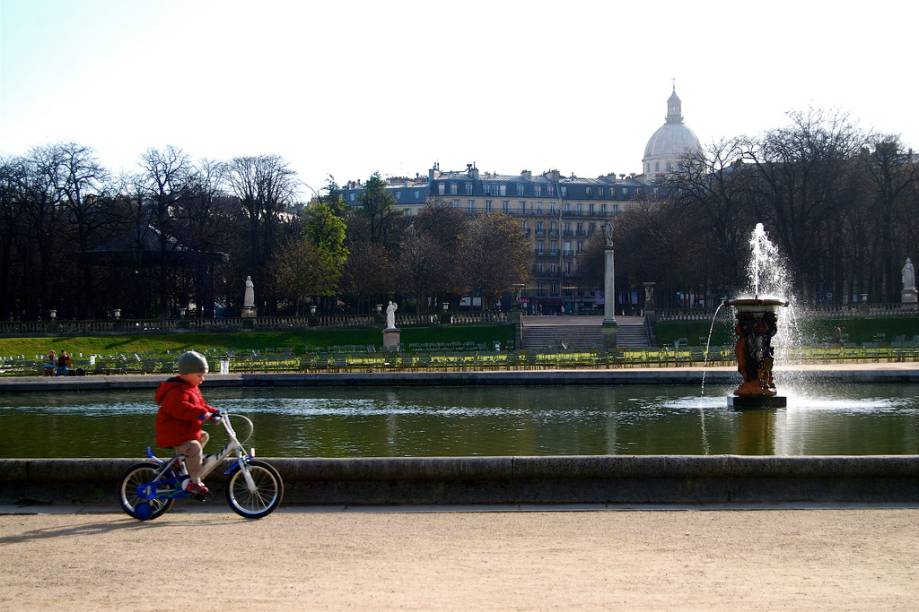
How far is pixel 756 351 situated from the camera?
77.9 ft

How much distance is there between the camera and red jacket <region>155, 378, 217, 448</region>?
966 centimetres

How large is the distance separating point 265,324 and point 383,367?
29.0 metres

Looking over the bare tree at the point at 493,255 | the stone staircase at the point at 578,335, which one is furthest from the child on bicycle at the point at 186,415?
the bare tree at the point at 493,255

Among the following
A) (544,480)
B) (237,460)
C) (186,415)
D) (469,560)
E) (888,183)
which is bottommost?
(469,560)

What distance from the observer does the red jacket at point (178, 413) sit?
31.7 feet

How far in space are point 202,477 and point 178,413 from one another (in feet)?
2.59

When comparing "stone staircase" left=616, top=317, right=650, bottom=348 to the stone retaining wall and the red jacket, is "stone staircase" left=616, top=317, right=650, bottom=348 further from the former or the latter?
the red jacket

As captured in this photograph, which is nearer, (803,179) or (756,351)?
(756,351)

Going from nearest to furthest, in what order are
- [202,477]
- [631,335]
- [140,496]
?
[140,496], [202,477], [631,335]

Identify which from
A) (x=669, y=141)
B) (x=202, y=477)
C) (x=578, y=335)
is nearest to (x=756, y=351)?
(x=202, y=477)

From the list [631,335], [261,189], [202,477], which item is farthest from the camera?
[261,189]

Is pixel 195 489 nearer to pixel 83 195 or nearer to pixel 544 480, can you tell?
pixel 544 480

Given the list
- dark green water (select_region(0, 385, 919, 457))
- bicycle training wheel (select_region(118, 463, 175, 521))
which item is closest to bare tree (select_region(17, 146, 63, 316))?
dark green water (select_region(0, 385, 919, 457))

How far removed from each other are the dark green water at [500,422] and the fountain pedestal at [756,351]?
557mm
